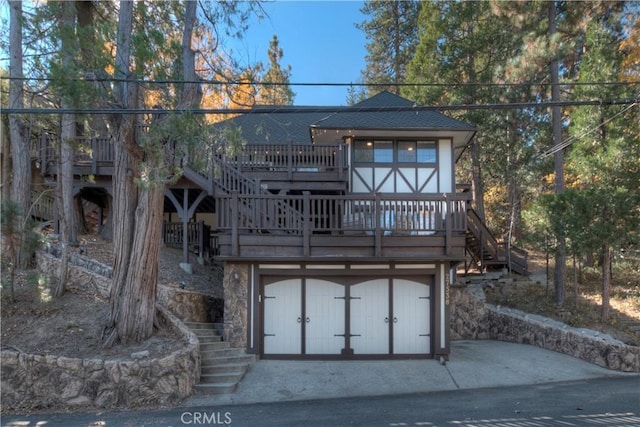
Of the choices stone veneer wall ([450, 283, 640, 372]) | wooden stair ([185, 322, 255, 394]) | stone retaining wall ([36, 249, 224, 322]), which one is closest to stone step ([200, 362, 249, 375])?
wooden stair ([185, 322, 255, 394])

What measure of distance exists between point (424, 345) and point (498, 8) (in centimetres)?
1220

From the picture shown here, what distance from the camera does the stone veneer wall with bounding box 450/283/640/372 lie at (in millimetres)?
10258

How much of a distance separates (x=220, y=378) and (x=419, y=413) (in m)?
3.93

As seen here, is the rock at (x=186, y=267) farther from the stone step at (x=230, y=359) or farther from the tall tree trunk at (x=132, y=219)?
the tall tree trunk at (x=132, y=219)

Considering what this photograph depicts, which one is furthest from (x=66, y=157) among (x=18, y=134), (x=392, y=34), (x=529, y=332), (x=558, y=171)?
(x=392, y=34)

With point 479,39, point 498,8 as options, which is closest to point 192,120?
point 498,8

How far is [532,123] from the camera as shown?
21.6 meters

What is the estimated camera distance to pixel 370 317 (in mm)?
10844

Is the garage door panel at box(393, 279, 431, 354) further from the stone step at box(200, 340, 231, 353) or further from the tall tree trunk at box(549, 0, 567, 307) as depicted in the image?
the tall tree trunk at box(549, 0, 567, 307)

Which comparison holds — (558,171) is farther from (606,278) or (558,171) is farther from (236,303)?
(236,303)

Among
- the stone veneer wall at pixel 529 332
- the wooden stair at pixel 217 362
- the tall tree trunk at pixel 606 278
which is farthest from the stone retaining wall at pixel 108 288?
the tall tree trunk at pixel 606 278

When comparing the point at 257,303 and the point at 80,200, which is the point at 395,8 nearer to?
the point at 80,200

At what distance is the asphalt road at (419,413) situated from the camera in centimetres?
673

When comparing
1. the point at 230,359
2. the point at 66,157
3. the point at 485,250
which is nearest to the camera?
the point at 230,359
